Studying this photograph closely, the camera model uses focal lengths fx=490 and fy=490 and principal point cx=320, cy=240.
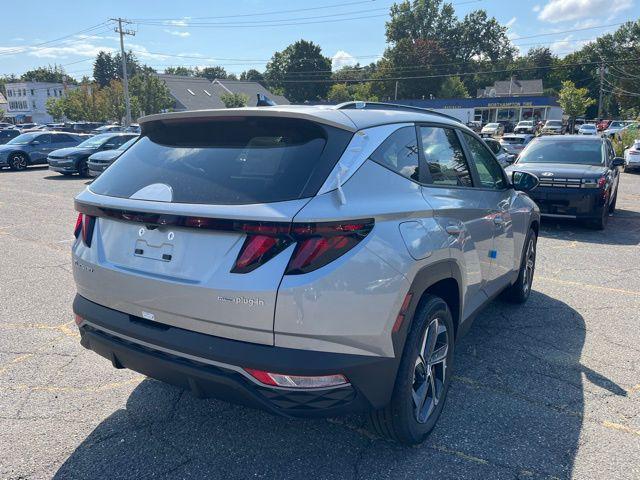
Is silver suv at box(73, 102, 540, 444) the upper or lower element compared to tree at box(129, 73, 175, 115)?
lower

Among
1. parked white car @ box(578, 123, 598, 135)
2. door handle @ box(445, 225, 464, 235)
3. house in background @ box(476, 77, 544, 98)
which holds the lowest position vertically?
door handle @ box(445, 225, 464, 235)

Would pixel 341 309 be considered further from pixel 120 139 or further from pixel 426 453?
pixel 120 139

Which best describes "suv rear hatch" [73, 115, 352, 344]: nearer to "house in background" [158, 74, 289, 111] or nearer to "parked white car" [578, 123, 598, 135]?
"parked white car" [578, 123, 598, 135]

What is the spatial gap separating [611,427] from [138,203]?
3.01 metres

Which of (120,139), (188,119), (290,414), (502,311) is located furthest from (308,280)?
(120,139)

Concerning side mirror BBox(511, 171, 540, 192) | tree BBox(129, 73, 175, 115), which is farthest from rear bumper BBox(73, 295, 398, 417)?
tree BBox(129, 73, 175, 115)

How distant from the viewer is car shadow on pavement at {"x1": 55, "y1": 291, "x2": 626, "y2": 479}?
8.37 feet

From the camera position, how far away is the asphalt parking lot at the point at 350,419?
2578 mm

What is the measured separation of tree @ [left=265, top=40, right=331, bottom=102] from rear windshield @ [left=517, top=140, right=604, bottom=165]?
268 ft

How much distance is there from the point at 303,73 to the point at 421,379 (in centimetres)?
9152

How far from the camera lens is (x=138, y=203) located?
241 cm

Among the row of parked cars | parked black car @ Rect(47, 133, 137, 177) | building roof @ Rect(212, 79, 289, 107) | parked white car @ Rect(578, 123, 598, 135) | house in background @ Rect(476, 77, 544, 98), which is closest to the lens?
the row of parked cars

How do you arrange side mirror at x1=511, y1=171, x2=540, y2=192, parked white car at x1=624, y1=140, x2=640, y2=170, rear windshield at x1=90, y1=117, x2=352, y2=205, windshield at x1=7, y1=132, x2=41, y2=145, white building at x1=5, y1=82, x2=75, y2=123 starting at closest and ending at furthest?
1. rear windshield at x1=90, y1=117, x2=352, y2=205
2. side mirror at x1=511, y1=171, x2=540, y2=192
3. parked white car at x1=624, y1=140, x2=640, y2=170
4. windshield at x1=7, y1=132, x2=41, y2=145
5. white building at x1=5, y1=82, x2=75, y2=123

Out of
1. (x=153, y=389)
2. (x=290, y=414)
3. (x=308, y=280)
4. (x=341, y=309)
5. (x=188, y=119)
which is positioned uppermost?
(x=188, y=119)
